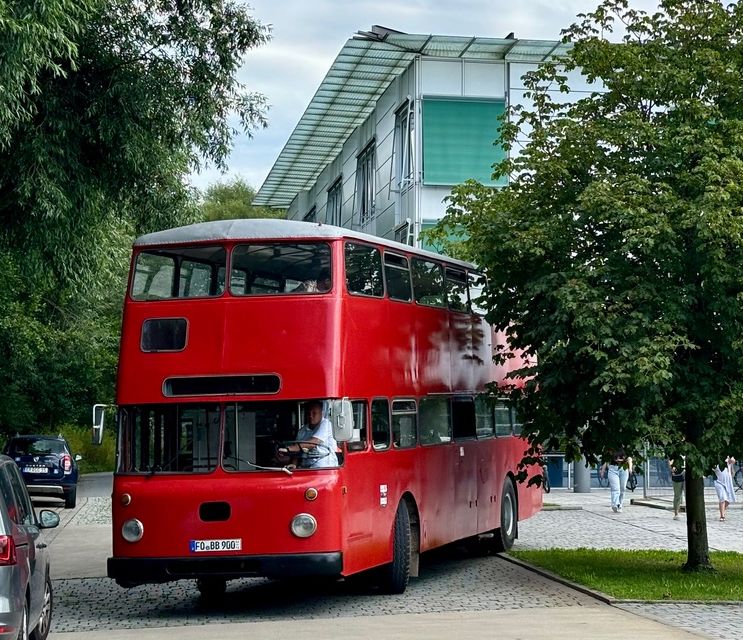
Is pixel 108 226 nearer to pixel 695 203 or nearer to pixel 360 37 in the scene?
pixel 695 203

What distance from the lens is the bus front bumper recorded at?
48.6ft

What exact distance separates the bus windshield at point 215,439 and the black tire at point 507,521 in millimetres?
7551

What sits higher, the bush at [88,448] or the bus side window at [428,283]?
the bus side window at [428,283]

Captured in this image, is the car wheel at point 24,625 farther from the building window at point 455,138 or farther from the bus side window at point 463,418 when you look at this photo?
the building window at point 455,138

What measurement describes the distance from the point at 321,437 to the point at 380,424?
4.97 feet

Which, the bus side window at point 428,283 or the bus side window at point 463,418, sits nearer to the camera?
the bus side window at point 428,283

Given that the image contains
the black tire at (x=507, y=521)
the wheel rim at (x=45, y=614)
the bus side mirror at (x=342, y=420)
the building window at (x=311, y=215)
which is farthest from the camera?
the building window at (x=311, y=215)

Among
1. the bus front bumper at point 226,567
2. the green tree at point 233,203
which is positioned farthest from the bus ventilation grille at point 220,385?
the green tree at point 233,203

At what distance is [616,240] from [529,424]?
2.69 m

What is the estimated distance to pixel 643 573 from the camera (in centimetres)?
1836

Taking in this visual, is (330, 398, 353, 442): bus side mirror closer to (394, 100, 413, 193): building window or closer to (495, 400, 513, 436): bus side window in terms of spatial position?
(495, 400, 513, 436): bus side window

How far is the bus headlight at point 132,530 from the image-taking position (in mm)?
15062

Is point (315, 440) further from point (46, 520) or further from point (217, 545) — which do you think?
point (46, 520)

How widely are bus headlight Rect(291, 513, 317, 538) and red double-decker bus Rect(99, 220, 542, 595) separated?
14 mm
